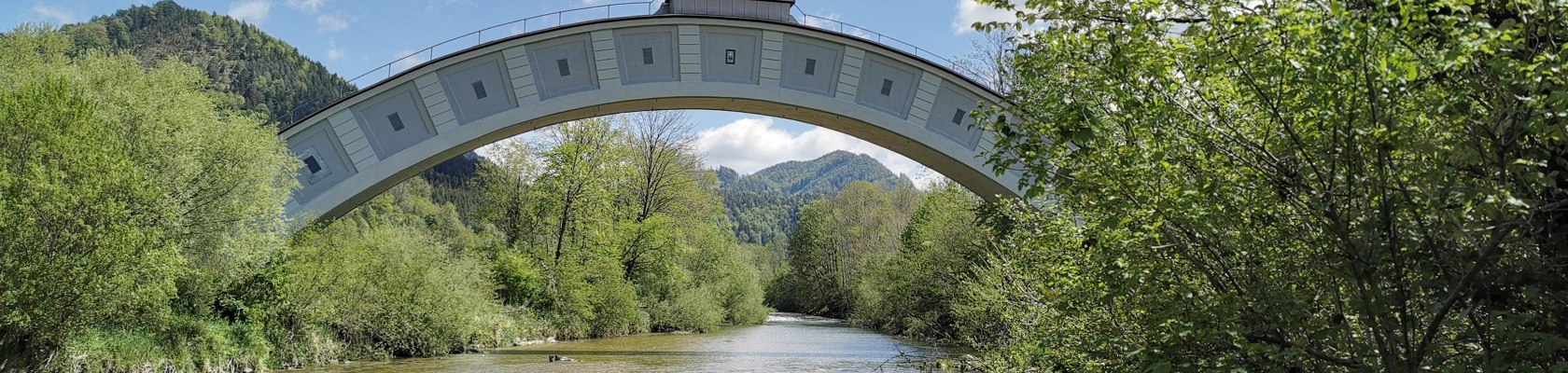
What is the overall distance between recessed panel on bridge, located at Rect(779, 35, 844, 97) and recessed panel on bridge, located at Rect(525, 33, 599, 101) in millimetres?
3540

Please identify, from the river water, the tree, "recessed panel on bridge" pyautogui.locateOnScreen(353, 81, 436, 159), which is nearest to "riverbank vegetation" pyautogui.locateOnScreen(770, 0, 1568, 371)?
the tree

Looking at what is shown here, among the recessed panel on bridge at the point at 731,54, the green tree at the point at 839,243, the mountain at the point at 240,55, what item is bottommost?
the recessed panel on bridge at the point at 731,54

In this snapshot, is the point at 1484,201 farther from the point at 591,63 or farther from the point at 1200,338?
the point at 591,63

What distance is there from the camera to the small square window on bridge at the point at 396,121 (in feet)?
63.5

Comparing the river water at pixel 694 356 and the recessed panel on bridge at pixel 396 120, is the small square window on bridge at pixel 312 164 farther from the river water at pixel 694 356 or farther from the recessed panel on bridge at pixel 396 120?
the river water at pixel 694 356

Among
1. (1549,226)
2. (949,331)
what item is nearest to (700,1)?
(949,331)

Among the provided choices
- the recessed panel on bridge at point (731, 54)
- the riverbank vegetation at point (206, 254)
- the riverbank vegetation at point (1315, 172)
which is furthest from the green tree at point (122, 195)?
the riverbank vegetation at point (1315, 172)

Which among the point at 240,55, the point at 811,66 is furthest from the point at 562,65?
the point at 240,55

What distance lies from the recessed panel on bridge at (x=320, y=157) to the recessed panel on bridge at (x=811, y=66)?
26.5 ft

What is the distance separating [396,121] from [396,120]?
0.02 m

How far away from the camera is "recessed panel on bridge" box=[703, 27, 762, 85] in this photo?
64.4ft

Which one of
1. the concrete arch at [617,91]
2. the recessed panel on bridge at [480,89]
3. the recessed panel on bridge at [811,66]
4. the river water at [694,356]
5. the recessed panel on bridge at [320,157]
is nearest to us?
the recessed panel on bridge at [320,157]

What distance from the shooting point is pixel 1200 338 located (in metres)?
4.69

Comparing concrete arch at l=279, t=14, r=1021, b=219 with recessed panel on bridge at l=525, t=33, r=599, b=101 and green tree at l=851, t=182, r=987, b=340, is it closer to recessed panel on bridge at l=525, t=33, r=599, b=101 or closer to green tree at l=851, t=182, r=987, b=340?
recessed panel on bridge at l=525, t=33, r=599, b=101
